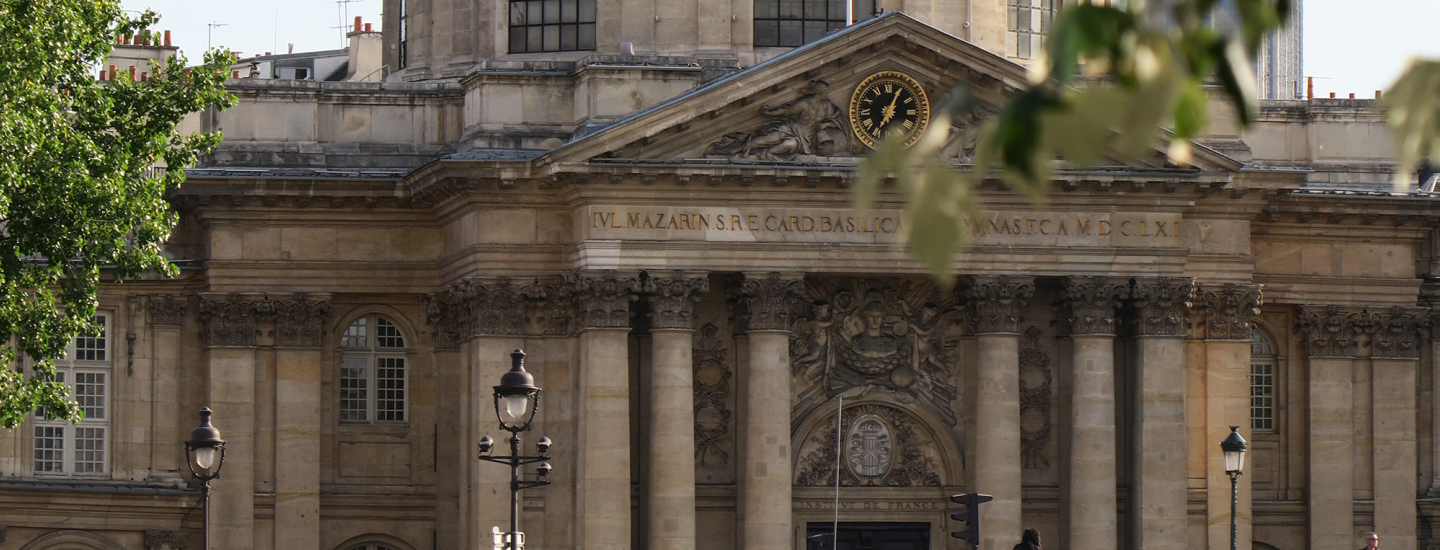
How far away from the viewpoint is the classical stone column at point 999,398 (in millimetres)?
32250

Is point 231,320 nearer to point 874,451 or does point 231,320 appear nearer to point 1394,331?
point 874,451

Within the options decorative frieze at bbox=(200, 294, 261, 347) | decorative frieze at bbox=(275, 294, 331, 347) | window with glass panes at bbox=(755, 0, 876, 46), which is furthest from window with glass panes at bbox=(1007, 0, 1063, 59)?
decorative frieze at bbox=(200, 294, 261, 347)

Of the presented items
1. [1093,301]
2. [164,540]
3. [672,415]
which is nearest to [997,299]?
[1093,301]

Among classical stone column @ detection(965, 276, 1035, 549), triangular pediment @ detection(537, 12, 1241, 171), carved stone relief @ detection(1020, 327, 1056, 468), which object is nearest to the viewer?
triangular pediment @ detection(537, 12, 1241, 171)

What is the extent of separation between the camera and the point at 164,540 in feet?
112

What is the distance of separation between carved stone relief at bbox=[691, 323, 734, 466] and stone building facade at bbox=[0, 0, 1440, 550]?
0.05 m

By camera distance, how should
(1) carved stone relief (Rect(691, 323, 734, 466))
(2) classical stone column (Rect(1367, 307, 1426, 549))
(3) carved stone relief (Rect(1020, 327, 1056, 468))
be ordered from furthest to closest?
(2) classical stone column (Rect(1367, 307, 1426, 549)) < (3) carved stone relief (Rect(1020, 327, 1056, 468)) < (1) carved stone relief (Rect(691, 323, 734, 466))

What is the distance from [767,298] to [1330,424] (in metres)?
9.02

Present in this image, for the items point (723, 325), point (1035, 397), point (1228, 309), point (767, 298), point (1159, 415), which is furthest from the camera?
point (1228, 309)

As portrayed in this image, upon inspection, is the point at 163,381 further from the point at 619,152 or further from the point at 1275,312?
the point at 1275,312

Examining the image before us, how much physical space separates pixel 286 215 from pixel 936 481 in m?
9.34

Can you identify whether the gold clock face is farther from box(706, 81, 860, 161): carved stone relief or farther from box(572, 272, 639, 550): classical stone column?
box(572, 272, 639, 550): classical stone column

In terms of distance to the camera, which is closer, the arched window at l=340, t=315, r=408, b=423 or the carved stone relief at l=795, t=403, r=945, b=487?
the carved stone relief at l=795, t=403, r=945, b=487

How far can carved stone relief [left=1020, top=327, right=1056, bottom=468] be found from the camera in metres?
33.6
